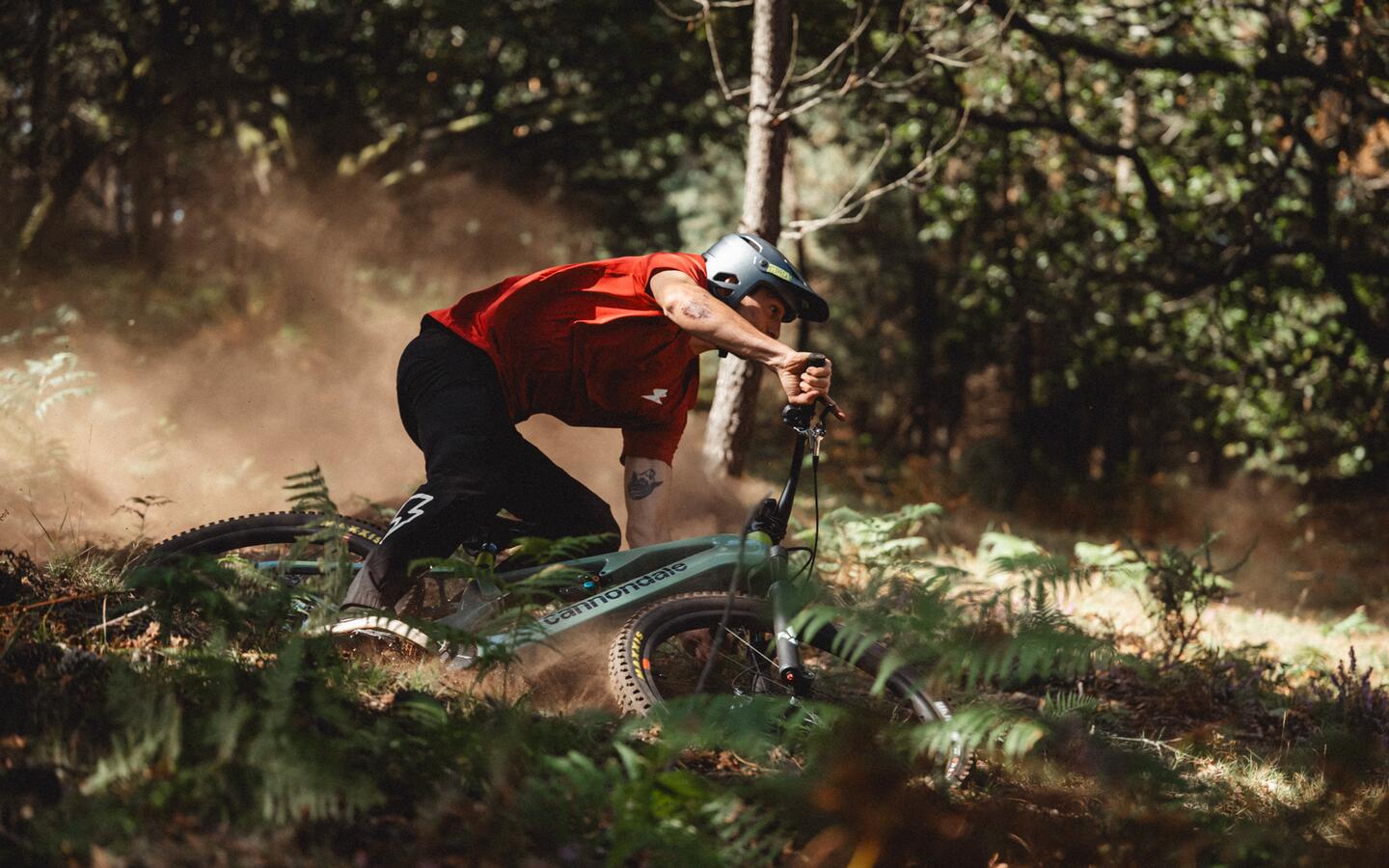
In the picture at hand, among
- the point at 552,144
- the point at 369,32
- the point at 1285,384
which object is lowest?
the point at 1285,384

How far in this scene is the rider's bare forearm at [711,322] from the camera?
3.78 metres

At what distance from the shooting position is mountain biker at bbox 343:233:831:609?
146 inches

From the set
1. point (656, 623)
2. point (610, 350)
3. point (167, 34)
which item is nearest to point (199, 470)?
point (610, 350)

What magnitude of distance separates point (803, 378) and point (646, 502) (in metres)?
1.12

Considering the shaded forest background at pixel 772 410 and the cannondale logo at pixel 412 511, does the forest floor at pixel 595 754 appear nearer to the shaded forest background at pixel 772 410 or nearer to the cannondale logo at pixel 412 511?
the shaded forest background at pixel 772 410

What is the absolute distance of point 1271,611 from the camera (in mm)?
7879

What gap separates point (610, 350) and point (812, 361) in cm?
91

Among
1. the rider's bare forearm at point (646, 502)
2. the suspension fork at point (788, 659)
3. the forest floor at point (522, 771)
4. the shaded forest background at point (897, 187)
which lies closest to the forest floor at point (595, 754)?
the forest floor at point (522, 771)

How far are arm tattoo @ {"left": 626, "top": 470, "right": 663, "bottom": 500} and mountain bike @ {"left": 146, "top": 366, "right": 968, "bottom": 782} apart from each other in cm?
43

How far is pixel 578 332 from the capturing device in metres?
4.12

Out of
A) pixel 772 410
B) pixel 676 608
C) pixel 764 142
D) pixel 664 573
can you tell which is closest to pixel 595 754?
pixel 676 608

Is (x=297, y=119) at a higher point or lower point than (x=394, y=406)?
higher

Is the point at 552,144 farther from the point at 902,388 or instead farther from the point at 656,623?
the point at 656,623

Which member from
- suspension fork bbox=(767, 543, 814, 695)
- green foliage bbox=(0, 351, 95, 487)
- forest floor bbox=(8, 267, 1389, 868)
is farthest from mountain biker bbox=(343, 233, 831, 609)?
green foliage bbox=(0, 351, 95, 487)
